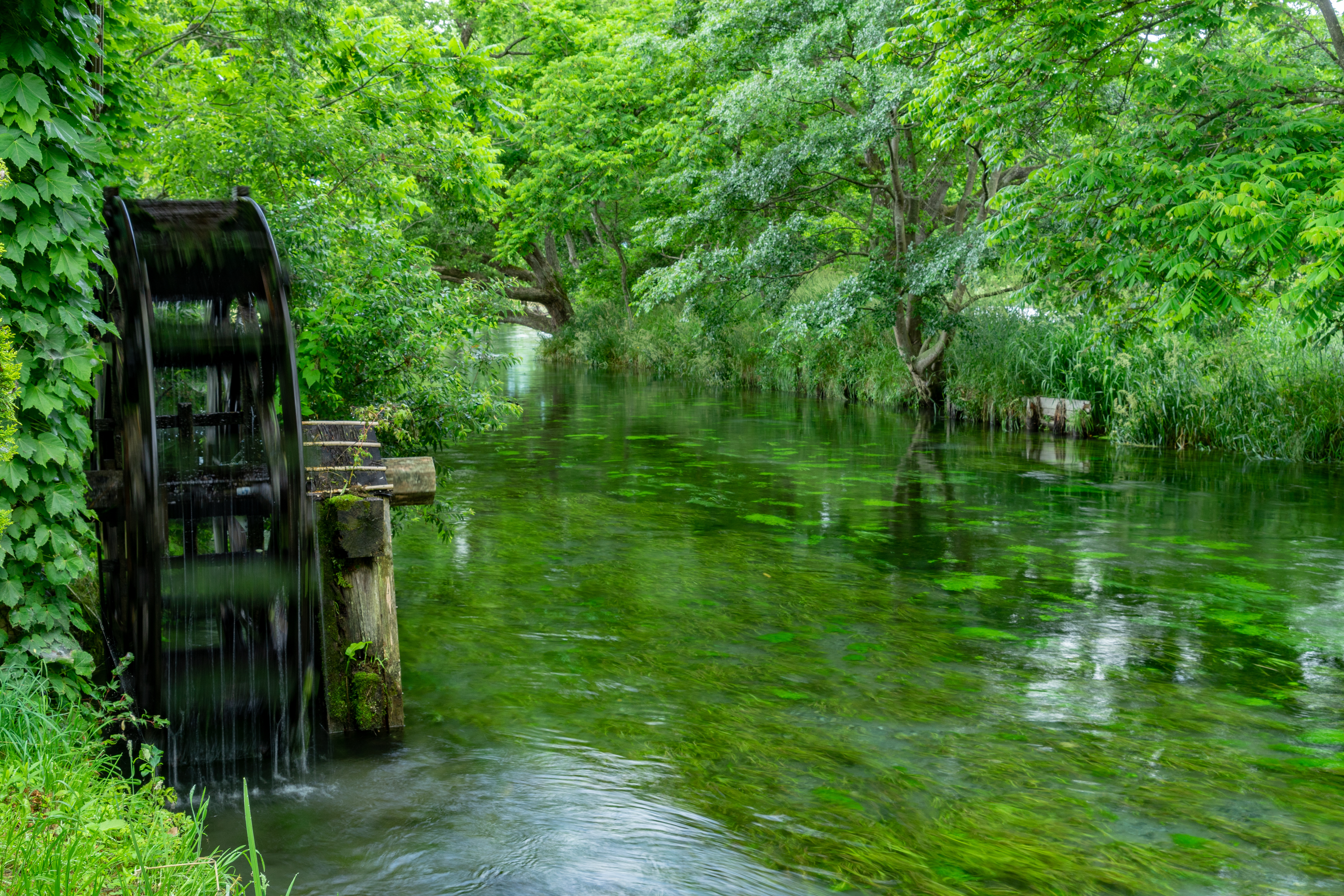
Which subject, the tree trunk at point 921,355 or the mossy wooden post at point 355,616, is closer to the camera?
the mossy wooden post at point 355,616

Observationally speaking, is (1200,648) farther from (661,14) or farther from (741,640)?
(661,14)

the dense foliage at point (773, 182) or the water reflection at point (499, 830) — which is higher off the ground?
the dense foliage at point (773, 182)

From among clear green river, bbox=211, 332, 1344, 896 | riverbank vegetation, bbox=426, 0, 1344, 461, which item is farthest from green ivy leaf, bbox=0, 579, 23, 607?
riverbank vegetation, bbox=426, 0, 1344, 461

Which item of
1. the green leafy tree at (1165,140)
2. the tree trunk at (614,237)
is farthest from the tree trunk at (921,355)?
the tree trunk at (614,237)

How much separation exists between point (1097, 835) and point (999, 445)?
12.1 meters

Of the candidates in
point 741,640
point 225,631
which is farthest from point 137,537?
point 741,640

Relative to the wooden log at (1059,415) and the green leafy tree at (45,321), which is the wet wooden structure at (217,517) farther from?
the wooden log at (1059,415)

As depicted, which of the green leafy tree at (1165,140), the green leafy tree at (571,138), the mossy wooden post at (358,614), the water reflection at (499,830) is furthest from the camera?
the green leafy tree at (571,138)

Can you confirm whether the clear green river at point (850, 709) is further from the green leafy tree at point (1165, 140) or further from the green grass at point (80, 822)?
the green leafy tree at point (1165, 140)

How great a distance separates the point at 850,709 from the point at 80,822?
3376 mm

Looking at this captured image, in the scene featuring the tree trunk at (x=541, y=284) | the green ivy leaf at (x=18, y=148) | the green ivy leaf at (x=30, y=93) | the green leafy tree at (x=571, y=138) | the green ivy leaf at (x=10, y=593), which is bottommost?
the green ivy leaf at (x=10, y=593)

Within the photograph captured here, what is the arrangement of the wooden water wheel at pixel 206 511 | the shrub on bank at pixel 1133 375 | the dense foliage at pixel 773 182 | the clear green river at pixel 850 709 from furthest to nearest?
the shrub on bank at pixel 1133 375, the wooden water wheel at pixel 206 511, the dense foliage at pixel 773 182, the clear green river at pixel 850 709

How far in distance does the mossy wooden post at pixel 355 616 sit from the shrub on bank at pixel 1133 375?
823cm

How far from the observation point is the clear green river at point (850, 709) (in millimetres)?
3709
